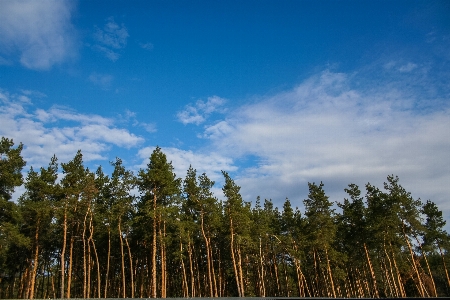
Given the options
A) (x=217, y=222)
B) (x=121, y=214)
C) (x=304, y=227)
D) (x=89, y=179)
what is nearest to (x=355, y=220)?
(x=304, y=227)

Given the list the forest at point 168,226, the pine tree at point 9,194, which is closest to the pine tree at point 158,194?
the forest at point 168,226

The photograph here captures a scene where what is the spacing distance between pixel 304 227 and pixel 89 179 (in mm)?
31363

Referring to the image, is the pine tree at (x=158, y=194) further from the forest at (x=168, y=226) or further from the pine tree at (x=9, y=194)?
the pine tree at (x=9, y=194)

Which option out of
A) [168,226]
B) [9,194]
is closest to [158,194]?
[168,226]

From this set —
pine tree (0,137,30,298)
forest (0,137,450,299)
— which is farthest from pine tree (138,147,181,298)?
pine tree (0,137,30,298)

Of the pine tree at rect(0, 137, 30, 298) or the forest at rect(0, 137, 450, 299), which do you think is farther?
the forest at rect(0, 137, 450, 299)

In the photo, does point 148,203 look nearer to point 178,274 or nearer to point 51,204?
point 51,204

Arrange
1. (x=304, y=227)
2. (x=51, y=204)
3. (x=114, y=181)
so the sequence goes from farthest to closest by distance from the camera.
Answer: (x=304, y=227) → (x=114, y=181) → (x=51, y=204)

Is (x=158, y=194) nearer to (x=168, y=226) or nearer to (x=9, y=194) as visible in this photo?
(x=168, y=226)

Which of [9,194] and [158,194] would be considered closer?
[9,194]

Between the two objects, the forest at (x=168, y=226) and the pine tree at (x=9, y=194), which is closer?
the pine tree at (x=9, y=194)

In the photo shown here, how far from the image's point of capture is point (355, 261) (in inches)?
1905

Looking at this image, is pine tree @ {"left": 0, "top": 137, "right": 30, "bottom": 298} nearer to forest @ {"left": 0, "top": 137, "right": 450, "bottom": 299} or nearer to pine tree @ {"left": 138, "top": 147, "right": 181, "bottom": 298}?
forest @ {"left": 0, "top": 137, "right": 450, "bottom": 299}

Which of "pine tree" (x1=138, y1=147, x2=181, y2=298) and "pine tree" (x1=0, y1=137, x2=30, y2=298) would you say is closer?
"pine tree" (x1=0, y1=137, x2=30, y2=298)
